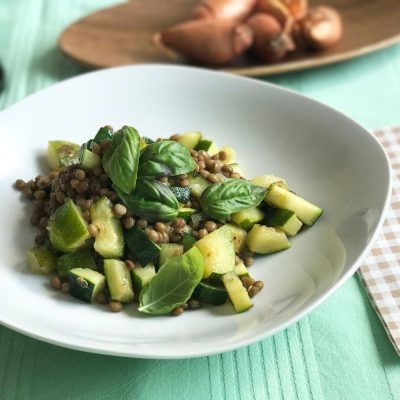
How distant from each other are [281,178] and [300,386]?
99cm

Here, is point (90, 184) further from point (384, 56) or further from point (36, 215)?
point (384, 56)

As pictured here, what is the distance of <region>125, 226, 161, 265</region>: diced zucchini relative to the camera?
2.45 m

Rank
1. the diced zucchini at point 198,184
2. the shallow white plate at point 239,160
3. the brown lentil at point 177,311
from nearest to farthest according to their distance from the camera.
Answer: the shallow white plate at point 239,160 < the brown lentil at point 177,311 < the diced zucchini at point 198,184

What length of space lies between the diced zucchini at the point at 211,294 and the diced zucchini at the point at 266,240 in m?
0.27

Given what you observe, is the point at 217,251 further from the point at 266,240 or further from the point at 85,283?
the point at 85,283

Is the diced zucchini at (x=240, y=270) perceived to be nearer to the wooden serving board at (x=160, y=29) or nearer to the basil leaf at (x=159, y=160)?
the basil leaf at (x=159, y=160)

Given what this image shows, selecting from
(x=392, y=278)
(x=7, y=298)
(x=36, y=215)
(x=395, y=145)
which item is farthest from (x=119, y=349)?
(x=395, y=145)

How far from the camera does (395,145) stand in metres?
3.48

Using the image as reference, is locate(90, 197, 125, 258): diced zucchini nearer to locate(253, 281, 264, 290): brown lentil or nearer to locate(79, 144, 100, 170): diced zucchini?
locate(79, 144, 100, 170): diced zucchini

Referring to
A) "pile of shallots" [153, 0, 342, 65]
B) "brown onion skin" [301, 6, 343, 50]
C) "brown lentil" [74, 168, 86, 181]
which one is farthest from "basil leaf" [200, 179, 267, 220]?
"brown onion skin" [301, 6, 343, 50]

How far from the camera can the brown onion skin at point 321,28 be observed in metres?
4.03

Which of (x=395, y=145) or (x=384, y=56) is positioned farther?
(x=384, y=56)

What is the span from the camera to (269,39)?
398 cm

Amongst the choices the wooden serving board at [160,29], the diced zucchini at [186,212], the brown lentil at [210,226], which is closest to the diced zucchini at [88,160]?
the diced zucchini at [186,212]
